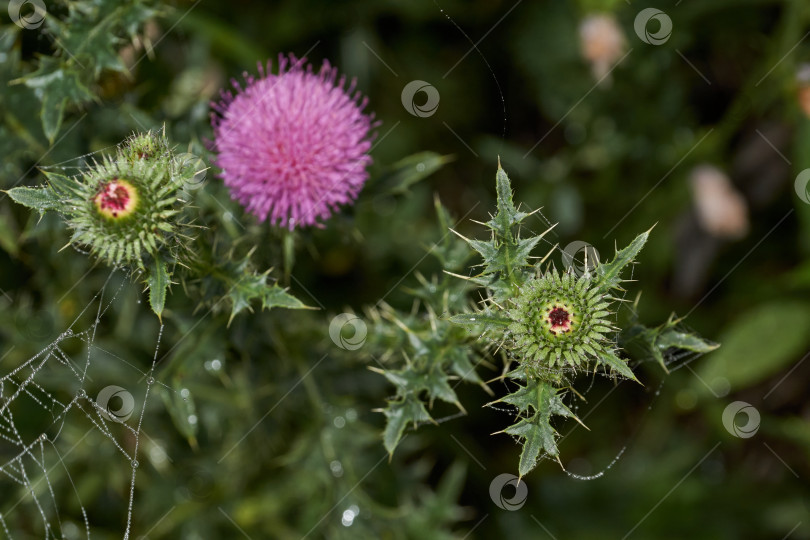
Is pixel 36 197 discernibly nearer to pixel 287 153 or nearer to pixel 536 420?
pixel 287 153

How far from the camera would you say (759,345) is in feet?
16.4

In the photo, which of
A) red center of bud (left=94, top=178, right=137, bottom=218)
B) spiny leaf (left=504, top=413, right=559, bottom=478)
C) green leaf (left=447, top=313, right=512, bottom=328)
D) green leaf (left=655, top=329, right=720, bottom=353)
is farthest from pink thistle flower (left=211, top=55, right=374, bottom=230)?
green leaf (left=655, top=329, right=720, bottom=353)

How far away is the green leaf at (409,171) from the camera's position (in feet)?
11.9

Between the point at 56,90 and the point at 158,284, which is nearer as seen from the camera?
the point at 158,284

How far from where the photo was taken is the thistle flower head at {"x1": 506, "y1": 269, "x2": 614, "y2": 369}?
2512mm

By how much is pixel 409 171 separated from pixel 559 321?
1.50 metres

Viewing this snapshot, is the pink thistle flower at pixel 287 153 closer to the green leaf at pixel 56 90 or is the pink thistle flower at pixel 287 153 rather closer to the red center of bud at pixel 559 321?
the green leaf at pixel 56 90

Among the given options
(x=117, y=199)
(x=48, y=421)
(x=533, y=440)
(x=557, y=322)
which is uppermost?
(x=557, y=322)

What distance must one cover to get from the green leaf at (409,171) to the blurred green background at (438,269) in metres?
0.07

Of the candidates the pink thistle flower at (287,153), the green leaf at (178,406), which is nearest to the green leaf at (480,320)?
the pink thistle flower at (287,153)

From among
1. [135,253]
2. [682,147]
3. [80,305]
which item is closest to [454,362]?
[135,253]

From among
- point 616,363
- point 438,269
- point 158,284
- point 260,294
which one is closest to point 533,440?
point 616,363

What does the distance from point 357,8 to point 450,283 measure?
9.65ft

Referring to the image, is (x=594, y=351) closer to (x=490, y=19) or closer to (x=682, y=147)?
(x=682, y=147)
